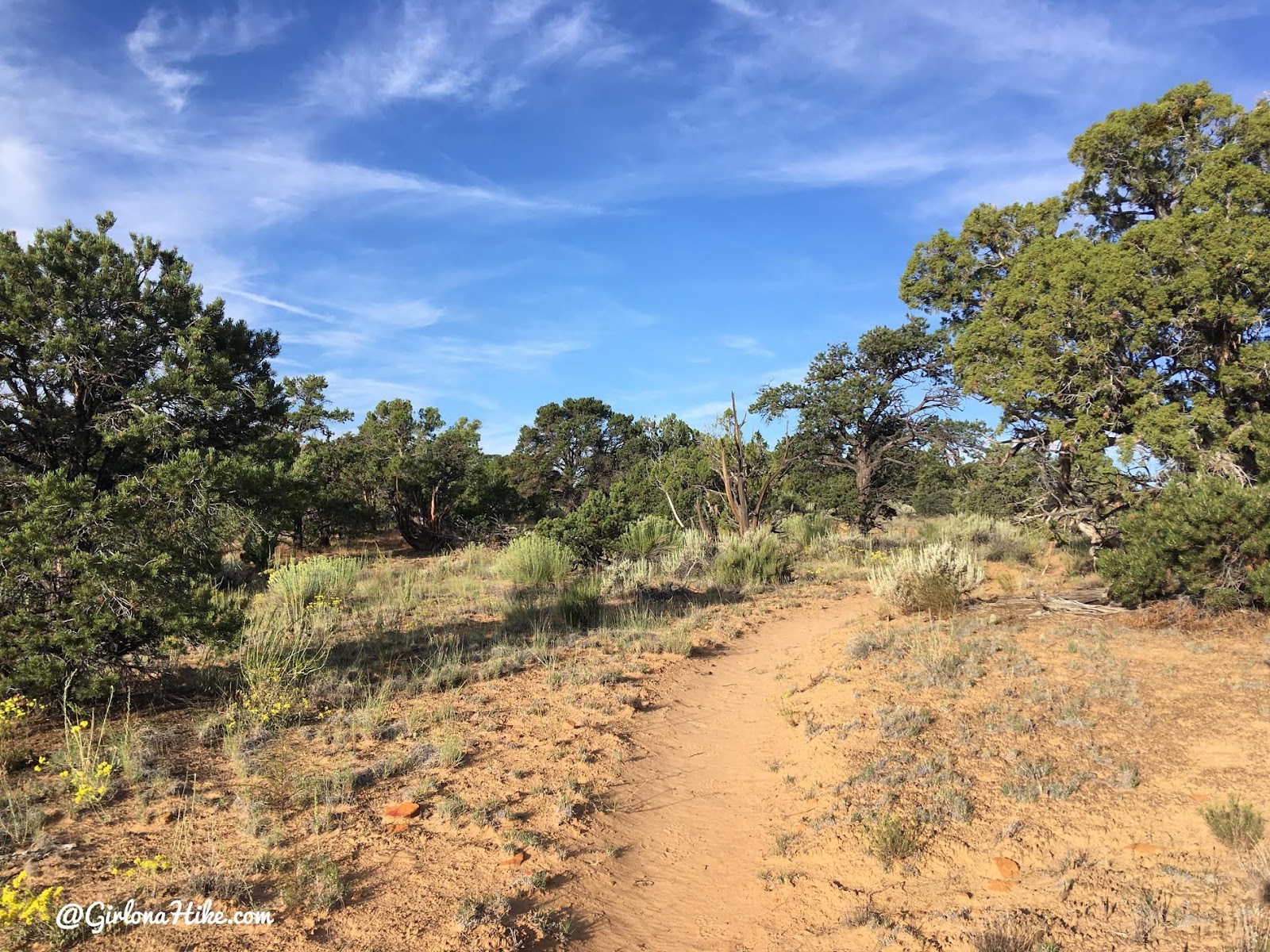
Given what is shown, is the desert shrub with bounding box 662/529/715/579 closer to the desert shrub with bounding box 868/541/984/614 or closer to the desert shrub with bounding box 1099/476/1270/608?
the desert shrub with bounding box 868/541/984/614

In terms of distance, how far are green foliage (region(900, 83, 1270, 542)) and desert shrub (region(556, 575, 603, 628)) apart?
350 inches

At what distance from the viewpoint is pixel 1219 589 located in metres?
8.10

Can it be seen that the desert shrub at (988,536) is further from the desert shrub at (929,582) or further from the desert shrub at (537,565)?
the desert shrub at (537,565)

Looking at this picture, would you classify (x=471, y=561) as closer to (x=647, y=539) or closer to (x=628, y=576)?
(x=647, y=539)

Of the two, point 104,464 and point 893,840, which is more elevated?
point 104,464

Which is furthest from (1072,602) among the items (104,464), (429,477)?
(429,477)

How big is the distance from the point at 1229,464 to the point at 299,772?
12617mm

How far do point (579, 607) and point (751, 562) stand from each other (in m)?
5.97

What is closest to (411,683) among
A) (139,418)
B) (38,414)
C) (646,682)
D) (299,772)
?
(299,772)

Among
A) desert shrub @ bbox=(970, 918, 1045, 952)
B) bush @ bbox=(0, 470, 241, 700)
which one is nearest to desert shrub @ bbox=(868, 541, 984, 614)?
desert shrub @ bbox=(970, 918, 1045, 952)

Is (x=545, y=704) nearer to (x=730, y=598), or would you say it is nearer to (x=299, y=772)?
(x=299, y=772)

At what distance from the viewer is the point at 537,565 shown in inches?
544

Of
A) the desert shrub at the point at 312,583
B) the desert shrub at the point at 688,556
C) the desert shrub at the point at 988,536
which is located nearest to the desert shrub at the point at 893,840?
the desert shrub at the point at 312,583

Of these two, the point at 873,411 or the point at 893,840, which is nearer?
the point at 893,840
